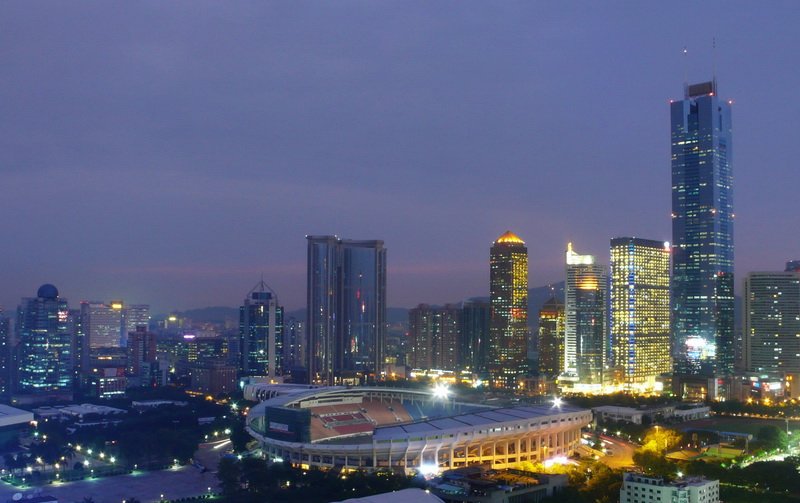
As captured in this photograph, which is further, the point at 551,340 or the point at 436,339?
the point at 436,339

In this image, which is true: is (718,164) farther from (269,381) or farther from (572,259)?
(269,381)

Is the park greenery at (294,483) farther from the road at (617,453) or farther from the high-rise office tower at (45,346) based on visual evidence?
the high-rise office tower at (45,346)

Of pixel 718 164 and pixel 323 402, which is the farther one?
pixel 718 164

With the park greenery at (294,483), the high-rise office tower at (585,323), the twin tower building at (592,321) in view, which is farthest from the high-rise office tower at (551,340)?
the park greenery at (294,483)

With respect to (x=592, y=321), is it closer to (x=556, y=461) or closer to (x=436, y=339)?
(x=436, y=339)

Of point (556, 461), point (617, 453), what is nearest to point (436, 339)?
point (617, 453)

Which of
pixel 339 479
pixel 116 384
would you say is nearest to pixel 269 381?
pixel 116 384

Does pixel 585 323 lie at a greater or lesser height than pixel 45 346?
greater
